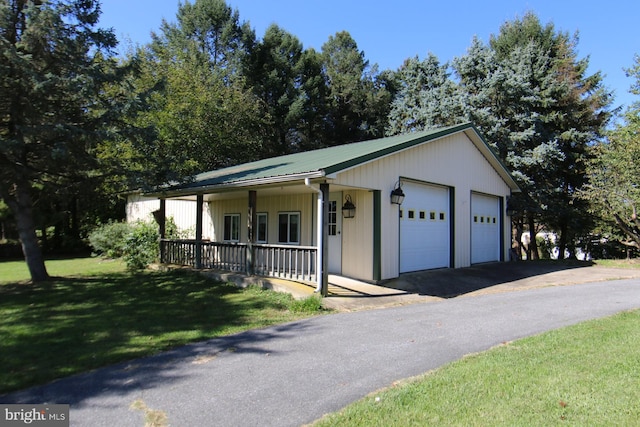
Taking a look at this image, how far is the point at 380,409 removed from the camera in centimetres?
359

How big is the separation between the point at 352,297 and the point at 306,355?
12.6 ft

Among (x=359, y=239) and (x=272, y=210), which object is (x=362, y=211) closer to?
(x=359, y=239)

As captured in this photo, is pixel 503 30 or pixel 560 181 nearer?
pixel 560 181

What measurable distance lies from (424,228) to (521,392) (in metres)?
8.96

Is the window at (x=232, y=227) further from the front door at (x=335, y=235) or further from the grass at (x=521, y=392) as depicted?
the grass at (x=521, y=392)

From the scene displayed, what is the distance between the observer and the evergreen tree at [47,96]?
928cm

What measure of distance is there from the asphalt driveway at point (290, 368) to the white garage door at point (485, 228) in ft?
24.4

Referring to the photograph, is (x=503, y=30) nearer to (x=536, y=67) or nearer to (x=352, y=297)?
(x=536, y=67)

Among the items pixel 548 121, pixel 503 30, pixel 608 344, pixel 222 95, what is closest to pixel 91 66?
pixel 608 344

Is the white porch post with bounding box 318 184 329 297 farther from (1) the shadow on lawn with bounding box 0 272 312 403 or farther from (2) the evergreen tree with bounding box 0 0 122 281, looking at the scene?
(2) the evergreen tree with bounding box 0 0 122 281

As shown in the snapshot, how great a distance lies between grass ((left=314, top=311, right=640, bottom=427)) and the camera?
11.1ft

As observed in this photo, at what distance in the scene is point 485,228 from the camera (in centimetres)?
1599

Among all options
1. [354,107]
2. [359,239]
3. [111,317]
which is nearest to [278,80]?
[354,107]

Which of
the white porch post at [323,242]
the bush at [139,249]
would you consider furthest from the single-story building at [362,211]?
the bush at [139,249]
